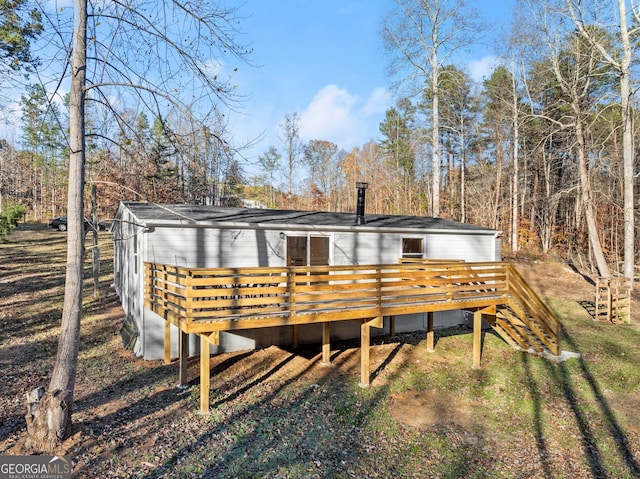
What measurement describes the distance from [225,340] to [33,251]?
779 inches

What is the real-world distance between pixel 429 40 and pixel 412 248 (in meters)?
11.8

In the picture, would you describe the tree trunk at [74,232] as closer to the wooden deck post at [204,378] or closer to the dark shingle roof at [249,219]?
the wooden deck post at [204,378]

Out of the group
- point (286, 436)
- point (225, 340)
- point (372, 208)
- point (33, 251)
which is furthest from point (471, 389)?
point (372, 208)

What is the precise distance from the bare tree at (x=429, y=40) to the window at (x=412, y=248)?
20.4ft

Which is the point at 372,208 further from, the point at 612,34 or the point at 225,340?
the point at 225,340

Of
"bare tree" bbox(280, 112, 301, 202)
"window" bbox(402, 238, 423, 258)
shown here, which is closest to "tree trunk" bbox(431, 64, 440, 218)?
"window" bbox(402, 238, 423, 258)

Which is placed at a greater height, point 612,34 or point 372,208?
point 612,34

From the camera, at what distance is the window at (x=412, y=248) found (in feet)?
36.4

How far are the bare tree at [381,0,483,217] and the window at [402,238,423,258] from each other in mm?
6217

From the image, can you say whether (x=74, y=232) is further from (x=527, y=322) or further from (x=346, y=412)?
(x=527, y=322)

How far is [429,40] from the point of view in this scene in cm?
1791

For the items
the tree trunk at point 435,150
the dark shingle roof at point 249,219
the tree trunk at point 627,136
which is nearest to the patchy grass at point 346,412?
the dark shingle roof at point 249,219

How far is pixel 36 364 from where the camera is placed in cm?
777

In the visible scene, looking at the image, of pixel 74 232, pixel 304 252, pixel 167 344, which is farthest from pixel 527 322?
pixel 74 232
